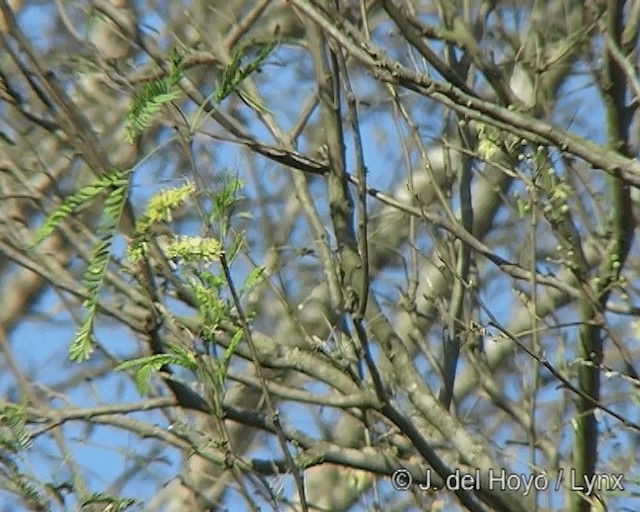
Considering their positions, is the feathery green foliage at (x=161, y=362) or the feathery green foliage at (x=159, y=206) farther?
the feathery green foliage at (x=161, y=362)

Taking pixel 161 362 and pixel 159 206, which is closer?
pixel 159 206

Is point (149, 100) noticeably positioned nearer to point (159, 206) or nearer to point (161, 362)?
point (159, 206)

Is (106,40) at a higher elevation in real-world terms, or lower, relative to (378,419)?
higher

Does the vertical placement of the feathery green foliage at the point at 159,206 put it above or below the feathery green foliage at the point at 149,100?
below

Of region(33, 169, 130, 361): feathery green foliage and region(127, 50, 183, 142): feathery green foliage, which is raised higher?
region(127, 50, 183, 142): feathery green foliage

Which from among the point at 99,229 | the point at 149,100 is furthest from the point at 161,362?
the point at 149,100

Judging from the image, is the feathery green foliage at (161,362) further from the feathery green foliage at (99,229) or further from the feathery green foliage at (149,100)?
the feathery green foliage at (149,100)

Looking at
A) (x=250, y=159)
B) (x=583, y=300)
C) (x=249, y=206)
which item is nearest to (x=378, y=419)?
(x=583, y=300)

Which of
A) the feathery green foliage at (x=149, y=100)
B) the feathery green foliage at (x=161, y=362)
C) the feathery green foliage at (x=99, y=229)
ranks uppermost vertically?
the feathery green foliage at (x=149, y=100)

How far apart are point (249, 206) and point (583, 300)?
2.37m

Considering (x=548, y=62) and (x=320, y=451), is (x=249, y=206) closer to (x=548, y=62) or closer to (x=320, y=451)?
(x=548, y=62)

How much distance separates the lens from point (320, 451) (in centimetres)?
327

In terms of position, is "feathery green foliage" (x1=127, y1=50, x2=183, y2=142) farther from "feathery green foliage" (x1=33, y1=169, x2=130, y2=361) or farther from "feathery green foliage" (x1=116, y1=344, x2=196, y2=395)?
"feathery green foliage" (x1=116, y1=344, x2=196, y2=395)

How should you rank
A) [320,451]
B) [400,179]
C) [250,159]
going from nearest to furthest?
[320,451] < [250,159] < [400,179]
